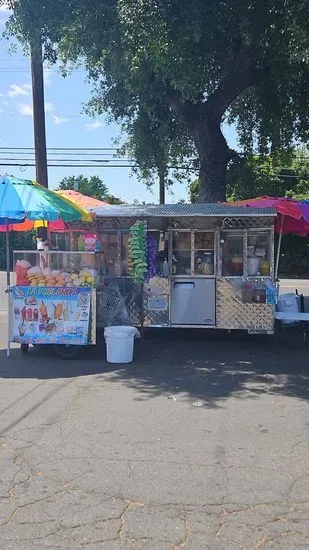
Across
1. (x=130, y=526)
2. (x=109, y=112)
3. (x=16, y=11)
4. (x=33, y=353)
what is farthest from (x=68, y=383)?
(x=109, y=112)

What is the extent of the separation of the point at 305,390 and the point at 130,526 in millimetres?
4036

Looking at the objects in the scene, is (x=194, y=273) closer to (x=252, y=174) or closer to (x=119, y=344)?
(x=119, y=344)

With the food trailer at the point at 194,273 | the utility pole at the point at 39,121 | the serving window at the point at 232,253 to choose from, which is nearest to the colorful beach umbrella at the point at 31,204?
the food trailer at the point at 194,273

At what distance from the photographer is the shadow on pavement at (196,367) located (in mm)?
7195

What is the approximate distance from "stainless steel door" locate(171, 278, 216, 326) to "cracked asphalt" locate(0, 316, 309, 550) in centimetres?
183

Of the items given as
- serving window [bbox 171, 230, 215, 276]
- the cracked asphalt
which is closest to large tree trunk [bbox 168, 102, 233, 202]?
serving window [bbox 171, 230, 215, 276]

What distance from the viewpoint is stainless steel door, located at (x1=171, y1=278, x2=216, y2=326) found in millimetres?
10352

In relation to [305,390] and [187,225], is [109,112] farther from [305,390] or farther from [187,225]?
[305,390]

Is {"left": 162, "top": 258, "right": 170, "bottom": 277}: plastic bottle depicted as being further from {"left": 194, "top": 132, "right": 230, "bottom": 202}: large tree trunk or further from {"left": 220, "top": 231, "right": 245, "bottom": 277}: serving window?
{"left": 194, "top": 132, "right": 230, "bottom": 202}: large tree trunk

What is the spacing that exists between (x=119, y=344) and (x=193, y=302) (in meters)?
2.18

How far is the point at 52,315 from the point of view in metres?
9.23

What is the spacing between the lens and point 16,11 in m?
10.6

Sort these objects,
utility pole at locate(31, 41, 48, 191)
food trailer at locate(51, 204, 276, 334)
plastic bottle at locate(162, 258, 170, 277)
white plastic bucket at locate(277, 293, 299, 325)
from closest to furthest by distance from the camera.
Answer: food trailer at locate(51, 204, 276, 334) < plastic bottle at locate(162, 258, 170, 277) < white plastic bucket at locate(277, 293, 299, 325) < utility pole at locate(31, 41, 48, 191)

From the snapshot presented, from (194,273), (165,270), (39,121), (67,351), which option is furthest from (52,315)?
(39,121)
